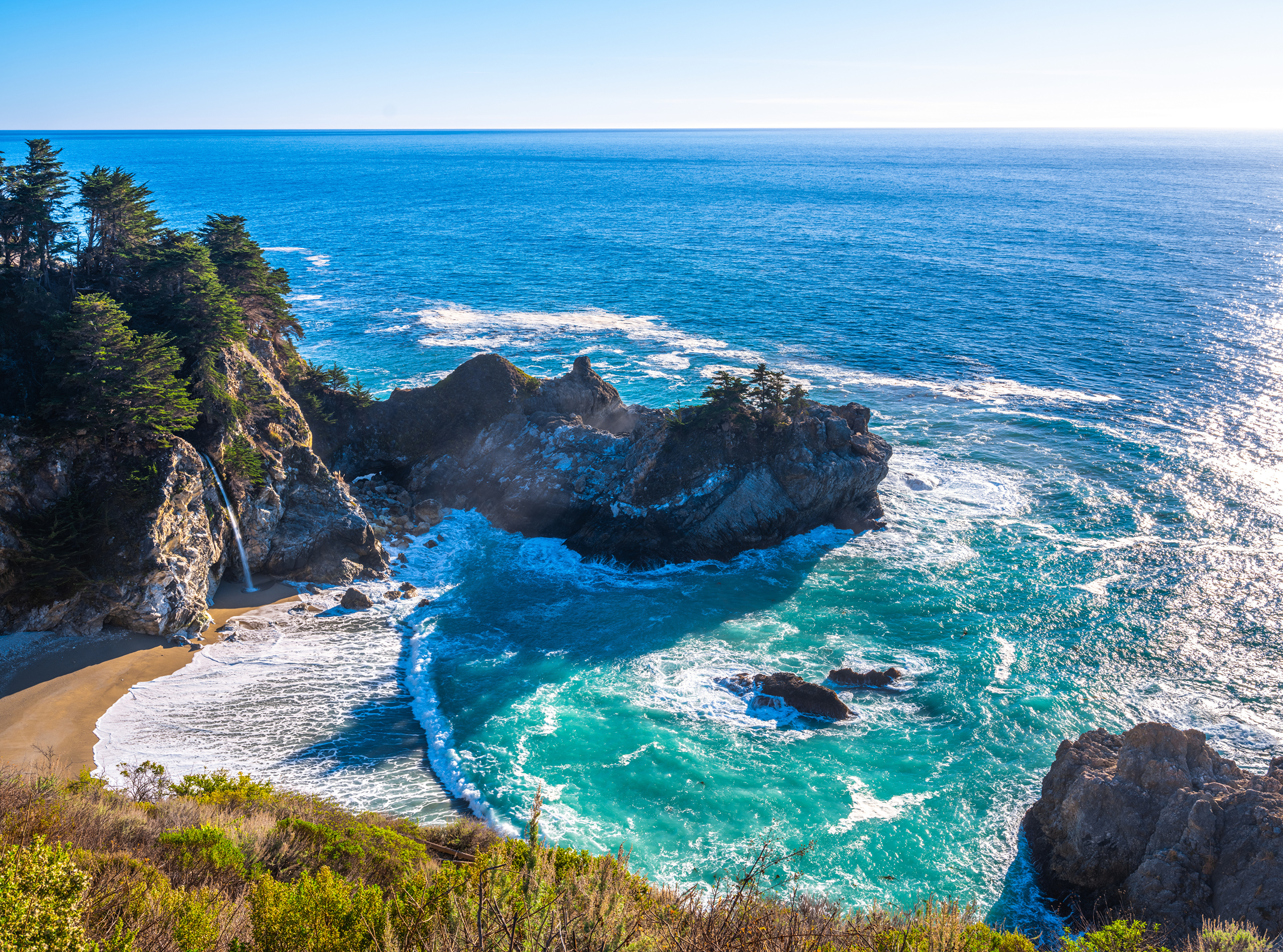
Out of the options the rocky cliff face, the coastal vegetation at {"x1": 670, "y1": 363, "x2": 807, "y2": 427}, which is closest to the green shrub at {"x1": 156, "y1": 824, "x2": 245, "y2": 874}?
the rocky cliff face

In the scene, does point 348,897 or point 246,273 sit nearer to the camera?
point 348,897

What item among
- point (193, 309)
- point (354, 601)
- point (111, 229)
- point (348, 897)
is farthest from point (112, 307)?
point (348, 897)

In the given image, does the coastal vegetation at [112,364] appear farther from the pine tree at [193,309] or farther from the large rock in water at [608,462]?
the large rock in water at [608,462]

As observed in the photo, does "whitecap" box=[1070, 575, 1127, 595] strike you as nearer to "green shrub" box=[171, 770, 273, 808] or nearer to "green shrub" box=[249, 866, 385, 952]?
"green shrub" box=[249, 866, 385, 952]

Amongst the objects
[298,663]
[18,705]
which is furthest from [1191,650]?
[18,705]

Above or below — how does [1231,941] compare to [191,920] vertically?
below

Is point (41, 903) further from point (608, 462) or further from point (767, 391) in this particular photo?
point (767, 391)

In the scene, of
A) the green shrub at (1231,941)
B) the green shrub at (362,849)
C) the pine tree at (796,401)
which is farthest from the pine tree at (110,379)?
the green shrub at (1231,941)

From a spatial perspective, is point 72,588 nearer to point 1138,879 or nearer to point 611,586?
point 611,586
